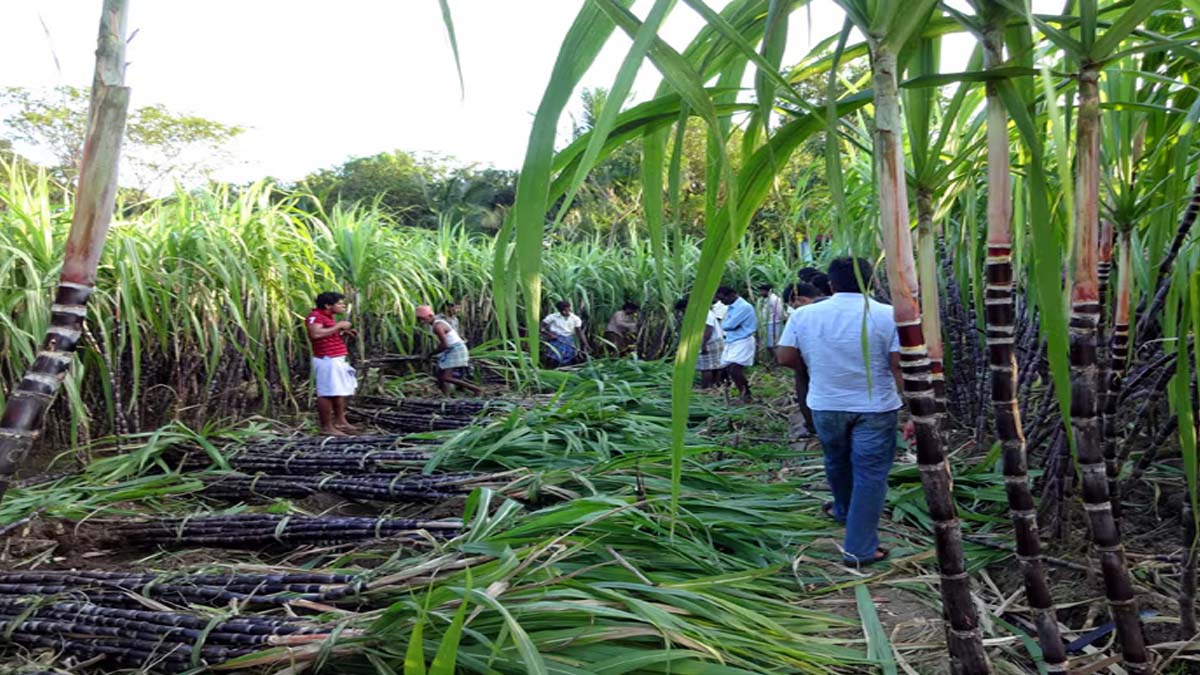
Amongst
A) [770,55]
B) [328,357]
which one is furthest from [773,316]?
[770,55]

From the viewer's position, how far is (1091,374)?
1304mm

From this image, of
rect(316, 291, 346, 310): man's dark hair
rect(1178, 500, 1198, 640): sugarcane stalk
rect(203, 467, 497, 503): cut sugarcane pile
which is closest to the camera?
rect(1178, 500, 1198, 640): sugarcane stalk

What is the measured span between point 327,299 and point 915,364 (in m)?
4.72

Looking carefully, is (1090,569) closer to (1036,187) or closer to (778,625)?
(778,625)

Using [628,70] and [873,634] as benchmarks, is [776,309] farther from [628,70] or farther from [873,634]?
[628,70]

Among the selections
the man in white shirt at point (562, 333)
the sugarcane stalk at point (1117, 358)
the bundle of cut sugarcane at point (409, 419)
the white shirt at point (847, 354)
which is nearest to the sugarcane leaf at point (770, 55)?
the sugarcane stalk at point (1117, 358)

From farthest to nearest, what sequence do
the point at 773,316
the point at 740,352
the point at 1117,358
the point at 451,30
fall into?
the point at 773,316 < the point at 740,352 < the point at 1117,358 < the point at 451,30

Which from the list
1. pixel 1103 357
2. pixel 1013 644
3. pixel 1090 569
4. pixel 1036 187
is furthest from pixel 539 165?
pixel 1090 569

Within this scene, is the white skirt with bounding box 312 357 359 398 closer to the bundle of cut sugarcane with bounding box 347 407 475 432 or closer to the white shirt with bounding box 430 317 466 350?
the bundle of cut sugarcane with bounding box 347 407 475 432

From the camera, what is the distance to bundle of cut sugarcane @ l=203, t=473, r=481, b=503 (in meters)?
3.48

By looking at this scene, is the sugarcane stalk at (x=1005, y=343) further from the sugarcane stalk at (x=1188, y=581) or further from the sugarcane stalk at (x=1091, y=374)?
the sugarcane stalk at (x=1188, y=581)

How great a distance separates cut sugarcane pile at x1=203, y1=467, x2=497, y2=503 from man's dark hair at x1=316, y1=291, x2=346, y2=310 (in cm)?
163

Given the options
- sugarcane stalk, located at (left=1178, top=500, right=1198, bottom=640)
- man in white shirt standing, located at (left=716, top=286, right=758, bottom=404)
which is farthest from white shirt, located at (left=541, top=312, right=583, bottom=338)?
sugarcane stalk, located at (left=1178, top=500, right=1198, bottom=640)

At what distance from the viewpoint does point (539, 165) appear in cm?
79
